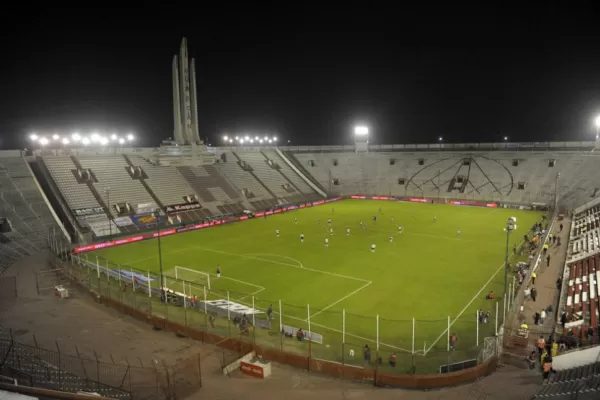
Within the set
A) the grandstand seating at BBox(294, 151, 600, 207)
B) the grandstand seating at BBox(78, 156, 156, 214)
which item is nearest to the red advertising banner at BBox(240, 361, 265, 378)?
the grandstand seating at BBox(78, 156, 156, 214)

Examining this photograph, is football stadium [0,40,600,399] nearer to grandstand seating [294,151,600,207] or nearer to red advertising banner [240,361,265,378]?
red advertising banner [240,361,265,378]

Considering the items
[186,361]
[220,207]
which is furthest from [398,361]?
[220,207]

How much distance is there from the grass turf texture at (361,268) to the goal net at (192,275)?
296mm

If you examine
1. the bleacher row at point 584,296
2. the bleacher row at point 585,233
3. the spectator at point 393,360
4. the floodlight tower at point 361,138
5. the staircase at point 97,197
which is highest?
the floodlight tower at point 361,138

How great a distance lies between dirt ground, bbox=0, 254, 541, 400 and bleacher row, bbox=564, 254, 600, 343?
5.00m

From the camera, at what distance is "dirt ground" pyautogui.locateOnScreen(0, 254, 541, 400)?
642 inches

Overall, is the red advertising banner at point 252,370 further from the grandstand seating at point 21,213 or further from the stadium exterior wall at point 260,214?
the grandstand seating at point 21,213

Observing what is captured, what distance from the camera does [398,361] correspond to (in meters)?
18.5

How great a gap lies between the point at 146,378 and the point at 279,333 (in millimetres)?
6748

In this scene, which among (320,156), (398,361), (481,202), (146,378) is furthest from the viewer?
(320,156)

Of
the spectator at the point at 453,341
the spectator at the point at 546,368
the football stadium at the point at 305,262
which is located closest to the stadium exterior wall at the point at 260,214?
the football stadium at the point at 305,262

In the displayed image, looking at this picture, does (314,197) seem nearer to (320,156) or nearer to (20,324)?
(320,156)

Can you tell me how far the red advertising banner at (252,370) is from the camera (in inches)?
696

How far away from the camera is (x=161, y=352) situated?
20.2 m
